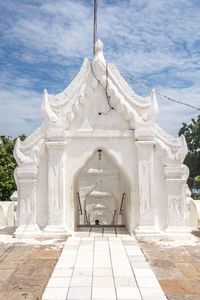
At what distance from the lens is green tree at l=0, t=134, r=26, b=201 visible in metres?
15.6

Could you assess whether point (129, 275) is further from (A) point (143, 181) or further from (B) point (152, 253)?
(A) point (143, 181)

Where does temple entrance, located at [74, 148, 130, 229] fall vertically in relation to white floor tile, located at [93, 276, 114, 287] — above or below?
above

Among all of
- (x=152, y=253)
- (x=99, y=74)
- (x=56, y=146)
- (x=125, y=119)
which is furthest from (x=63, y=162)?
(x=152, y=253)

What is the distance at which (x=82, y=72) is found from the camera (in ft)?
26.2

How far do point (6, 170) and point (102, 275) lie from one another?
39.6 ft

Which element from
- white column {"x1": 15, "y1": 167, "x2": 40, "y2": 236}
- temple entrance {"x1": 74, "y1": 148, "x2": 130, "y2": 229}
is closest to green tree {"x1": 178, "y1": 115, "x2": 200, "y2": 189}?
temple entrance {"x1": 74, "y1": 148, "x2": 130, "y2": 229}

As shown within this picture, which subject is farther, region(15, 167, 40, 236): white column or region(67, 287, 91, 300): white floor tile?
region(15, 167, 40, 236): white column

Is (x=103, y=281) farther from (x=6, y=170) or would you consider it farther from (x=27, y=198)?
(x=6, y=170)

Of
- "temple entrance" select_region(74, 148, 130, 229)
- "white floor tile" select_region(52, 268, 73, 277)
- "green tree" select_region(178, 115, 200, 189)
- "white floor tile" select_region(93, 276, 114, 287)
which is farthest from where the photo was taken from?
"green tree" select_region(178, 115, 200, 189)

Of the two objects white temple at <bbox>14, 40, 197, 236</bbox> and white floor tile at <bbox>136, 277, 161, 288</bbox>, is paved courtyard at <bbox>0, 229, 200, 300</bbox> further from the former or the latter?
white temple at <bbox>14, 40, 197, 236</bbox>

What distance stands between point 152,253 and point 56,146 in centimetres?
328

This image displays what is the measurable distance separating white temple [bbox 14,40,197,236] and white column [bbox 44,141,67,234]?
2 cm

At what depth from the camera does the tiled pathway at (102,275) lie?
3.93m

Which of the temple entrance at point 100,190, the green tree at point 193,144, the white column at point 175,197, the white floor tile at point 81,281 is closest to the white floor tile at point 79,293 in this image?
the white floor tile at point 81,281
